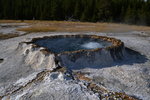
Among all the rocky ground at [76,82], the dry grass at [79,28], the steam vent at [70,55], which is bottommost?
the rocky ground at [76,82]

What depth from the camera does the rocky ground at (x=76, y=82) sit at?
885cm

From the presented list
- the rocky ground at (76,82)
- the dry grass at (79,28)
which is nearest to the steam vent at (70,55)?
the rocky ground at (76,82)

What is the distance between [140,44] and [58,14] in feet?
133

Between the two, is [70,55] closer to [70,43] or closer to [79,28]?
[70,43]

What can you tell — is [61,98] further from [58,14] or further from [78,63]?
[58,14]

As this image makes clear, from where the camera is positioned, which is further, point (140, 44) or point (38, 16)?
point (38, 16)

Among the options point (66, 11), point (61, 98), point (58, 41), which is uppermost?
point (66, 11)

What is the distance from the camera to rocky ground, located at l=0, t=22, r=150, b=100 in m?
8.85

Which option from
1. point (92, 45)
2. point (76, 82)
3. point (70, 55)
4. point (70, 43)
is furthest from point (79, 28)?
point (76, 82)

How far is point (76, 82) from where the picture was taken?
32.5 feet

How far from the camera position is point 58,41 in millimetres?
17891

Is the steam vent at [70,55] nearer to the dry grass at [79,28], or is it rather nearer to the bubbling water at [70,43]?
the bubbling water at [70,43]

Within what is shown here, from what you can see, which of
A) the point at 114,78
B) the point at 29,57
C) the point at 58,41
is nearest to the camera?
Result: the point at 114,78

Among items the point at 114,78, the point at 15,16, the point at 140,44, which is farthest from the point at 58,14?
the point at 114,78
